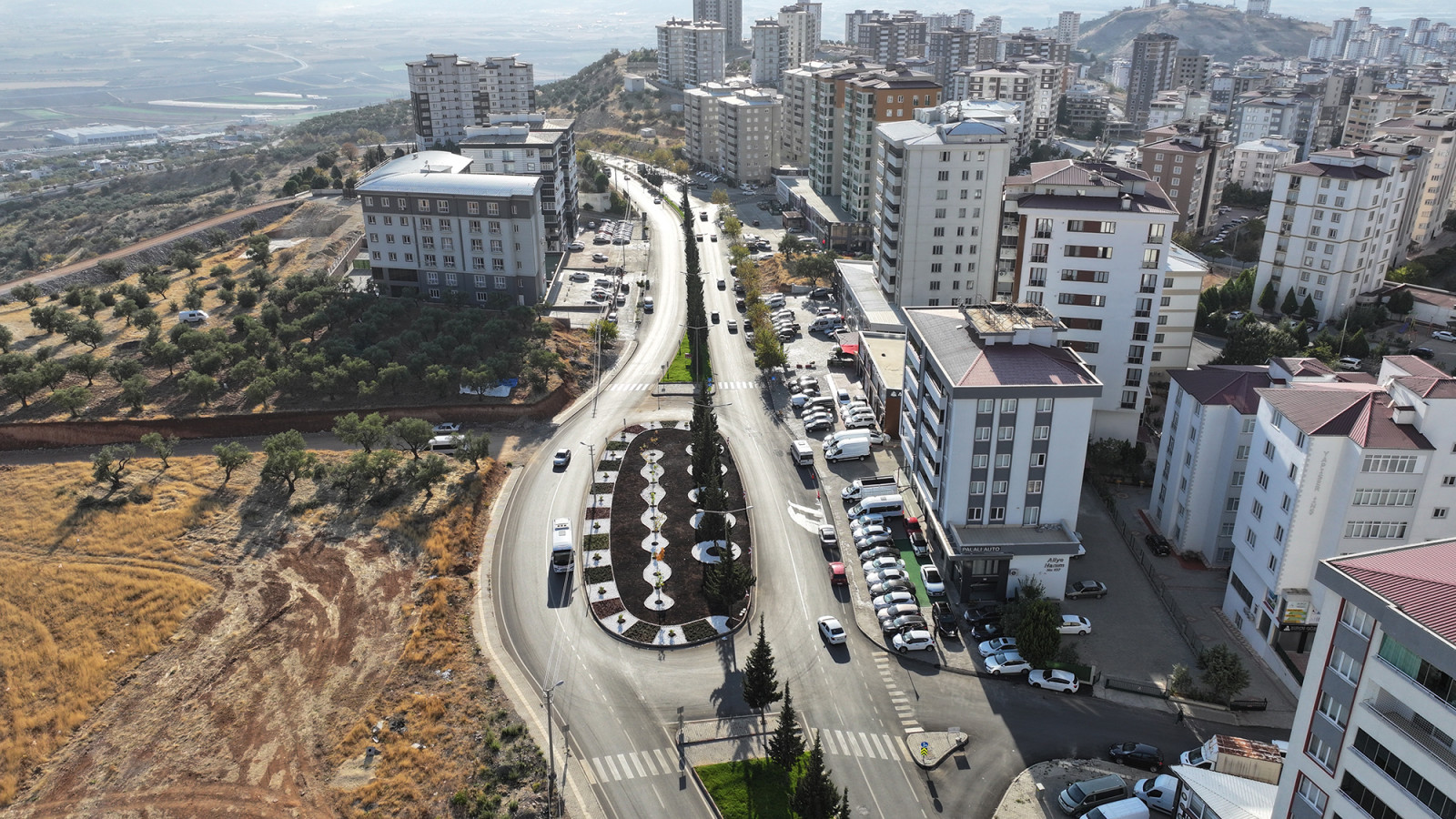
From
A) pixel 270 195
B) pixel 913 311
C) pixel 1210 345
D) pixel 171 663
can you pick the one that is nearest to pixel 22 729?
pixel 171 663

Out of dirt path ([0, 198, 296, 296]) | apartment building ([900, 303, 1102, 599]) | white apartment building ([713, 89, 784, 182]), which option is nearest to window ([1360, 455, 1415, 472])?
apartment building ([900, 303, 1102, 599])

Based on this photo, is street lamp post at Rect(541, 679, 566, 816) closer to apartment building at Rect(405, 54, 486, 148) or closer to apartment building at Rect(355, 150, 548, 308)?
apartment building at Rect(355, 150, 548, 308)

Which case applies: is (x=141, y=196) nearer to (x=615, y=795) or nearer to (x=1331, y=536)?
(x=615, y=795)

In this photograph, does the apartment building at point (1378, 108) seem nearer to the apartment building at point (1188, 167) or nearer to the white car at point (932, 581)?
the apartment building at point (1188, 167)

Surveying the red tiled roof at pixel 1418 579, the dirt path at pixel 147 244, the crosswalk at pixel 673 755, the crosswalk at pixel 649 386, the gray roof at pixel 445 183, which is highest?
the gray roof at pixel 445 183

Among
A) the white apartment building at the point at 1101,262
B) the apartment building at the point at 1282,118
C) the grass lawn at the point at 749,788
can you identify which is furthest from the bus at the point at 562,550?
the apartment building at the point at 1282,118

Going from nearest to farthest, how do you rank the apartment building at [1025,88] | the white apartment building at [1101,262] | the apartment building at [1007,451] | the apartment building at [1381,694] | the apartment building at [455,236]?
the apartment building at [1381,694] → the apartment building at [1007,451] → the white apartment building at [1101,262] → the apartment building at [455,236] → the apartment building at [1025,88]
